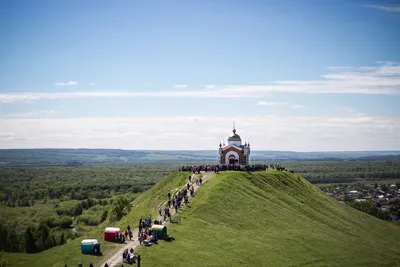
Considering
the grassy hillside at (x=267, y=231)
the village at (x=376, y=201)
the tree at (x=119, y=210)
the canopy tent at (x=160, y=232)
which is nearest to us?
the grassy hillside at (x=267, y=231)

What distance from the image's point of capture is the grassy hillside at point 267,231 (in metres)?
50.6

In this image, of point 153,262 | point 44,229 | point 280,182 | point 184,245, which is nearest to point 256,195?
point 280,182

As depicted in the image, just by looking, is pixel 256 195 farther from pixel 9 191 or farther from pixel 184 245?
pixel 9 191

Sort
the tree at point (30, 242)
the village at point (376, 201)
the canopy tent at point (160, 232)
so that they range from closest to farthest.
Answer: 1. the canopy tent at point (160, 232)
2. the tree at point (30, 242)
3. the village at point (376, 201)

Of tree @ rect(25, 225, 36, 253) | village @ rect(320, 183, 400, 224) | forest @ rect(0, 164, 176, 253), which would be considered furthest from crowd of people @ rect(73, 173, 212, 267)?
village @ rect(320, 183, 400, 224)

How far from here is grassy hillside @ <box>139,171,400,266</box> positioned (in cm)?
5062

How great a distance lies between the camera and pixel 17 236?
88.4m

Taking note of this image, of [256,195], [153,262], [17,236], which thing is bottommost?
[17,236]

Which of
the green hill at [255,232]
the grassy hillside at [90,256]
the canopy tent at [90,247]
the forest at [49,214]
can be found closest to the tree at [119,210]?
the forest at [49,214]

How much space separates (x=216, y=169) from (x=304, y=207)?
16.9 m

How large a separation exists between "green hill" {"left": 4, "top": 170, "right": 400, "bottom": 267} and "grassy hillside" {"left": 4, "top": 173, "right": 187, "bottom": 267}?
4.3 inches

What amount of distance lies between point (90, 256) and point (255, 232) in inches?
922

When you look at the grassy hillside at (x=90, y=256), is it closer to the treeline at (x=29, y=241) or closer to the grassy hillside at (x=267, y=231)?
the grassy hillside at (x=267, y=231)

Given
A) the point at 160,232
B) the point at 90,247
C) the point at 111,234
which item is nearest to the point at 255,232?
the point at 160,232
